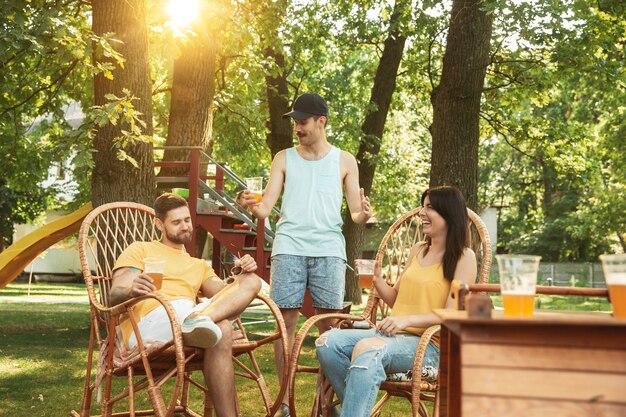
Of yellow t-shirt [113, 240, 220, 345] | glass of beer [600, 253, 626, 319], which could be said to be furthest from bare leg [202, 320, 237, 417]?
glass of beer [600, 253, 626, 319]

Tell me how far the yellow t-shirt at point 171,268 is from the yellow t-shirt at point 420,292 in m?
1.21

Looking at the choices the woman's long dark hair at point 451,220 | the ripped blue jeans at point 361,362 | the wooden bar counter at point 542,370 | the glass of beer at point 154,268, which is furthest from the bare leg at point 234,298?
the wooden bar counter at point 542,370

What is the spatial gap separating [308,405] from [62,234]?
5.51m

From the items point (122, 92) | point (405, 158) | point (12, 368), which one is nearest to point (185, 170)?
point (122, 92)

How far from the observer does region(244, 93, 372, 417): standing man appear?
195 inches

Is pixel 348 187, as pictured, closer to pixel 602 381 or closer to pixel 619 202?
pixel 602 381

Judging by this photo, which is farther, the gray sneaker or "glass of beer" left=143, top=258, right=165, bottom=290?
"glass of beer" left=143, top=258, right=165, bottom=290

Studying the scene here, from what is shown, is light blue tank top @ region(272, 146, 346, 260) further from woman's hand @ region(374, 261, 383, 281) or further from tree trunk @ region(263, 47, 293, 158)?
tree trunk @ region(263, 47, 293, 158)

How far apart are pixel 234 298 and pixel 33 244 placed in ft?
21.7

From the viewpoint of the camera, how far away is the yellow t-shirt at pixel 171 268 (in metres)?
4.61

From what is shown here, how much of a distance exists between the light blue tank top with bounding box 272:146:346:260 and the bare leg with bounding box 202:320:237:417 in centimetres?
91

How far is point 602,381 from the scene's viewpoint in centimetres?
249

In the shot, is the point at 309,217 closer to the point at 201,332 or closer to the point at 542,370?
the point at 201,332

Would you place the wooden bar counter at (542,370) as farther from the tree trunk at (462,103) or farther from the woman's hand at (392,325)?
the tree trunk at (462,103)
